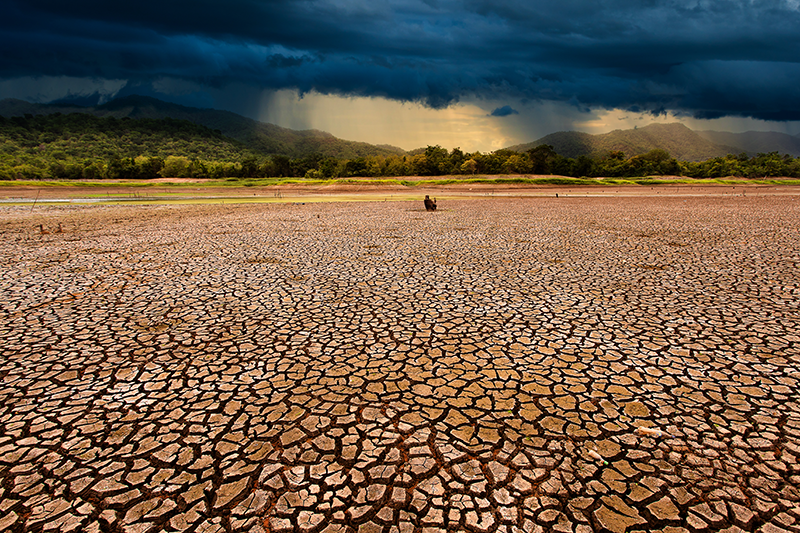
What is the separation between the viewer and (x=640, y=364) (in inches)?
183

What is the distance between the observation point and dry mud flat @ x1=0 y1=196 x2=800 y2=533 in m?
2.68

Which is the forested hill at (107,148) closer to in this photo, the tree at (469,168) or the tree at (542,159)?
the tree at (469,168)

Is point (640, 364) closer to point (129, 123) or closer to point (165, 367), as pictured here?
point (165, 367)

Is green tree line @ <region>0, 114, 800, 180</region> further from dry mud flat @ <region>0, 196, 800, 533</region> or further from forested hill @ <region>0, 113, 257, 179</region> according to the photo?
dry mud flat @ <region>0, 196, 800, 533</region>

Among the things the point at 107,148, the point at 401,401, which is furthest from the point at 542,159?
the point at 107,148

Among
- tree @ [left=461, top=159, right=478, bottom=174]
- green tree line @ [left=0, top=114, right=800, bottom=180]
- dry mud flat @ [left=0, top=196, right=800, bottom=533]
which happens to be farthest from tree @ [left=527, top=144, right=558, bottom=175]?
dry mud flat @ [left=0, top=196, right=800, bottom=533]

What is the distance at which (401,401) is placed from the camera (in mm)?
3943

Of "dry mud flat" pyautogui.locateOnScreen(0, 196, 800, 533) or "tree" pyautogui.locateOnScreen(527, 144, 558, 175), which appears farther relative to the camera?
"tree" pyautogui.locateOnScreen(527, 144, 558, 175)

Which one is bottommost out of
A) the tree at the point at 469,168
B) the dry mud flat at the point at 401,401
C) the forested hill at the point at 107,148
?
the dry mud flat at the point at 401,401

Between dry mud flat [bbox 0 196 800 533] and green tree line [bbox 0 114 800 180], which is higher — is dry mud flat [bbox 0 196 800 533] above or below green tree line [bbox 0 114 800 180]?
below

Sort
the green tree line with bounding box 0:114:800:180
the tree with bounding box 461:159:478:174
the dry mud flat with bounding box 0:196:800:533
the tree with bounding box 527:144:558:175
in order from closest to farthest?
the dry mud flat with bounding box 0:196:800:533
the tree with bounding box 461:159:478:174
the green tree line with bounding box 0:114:800:180
the tree with bounding box 527:144:558:175

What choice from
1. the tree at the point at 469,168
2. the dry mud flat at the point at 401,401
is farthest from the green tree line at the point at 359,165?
the dry mud flat at the point at 401,401

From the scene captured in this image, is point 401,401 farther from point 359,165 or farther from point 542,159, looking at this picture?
point 359,165

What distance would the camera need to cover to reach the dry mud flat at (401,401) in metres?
2.68
